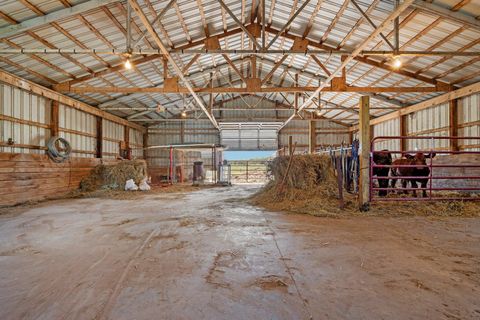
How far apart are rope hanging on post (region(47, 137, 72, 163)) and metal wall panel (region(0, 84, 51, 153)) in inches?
18.0

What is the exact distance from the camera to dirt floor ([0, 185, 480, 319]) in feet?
5.71

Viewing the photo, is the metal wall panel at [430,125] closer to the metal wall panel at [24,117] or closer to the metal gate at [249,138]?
the metal gate at [249,138]

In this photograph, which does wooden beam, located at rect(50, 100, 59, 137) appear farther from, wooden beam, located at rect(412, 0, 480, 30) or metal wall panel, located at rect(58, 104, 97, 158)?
wooden beam, located at rect(412, 0, 480, 30)

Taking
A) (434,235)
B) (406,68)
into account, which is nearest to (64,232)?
(434,235)

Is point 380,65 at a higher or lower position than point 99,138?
higher

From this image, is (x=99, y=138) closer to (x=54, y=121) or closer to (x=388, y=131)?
(x=54, y=121)

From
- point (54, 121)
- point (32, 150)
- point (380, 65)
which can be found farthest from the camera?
point (380, 65)

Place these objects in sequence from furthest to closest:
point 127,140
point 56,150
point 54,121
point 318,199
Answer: point 127,140, point 54,121, point 56,150, point 318,199

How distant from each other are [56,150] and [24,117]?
1.38m

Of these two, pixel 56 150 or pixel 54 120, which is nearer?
pixel 56 150

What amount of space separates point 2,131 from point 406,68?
14.4m

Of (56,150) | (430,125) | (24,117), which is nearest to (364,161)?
(430,125)

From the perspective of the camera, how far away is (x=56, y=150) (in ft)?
29.2

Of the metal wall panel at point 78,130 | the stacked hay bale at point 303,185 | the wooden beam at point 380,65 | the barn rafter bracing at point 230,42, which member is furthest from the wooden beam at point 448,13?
the metal wall panel at point 78,130
